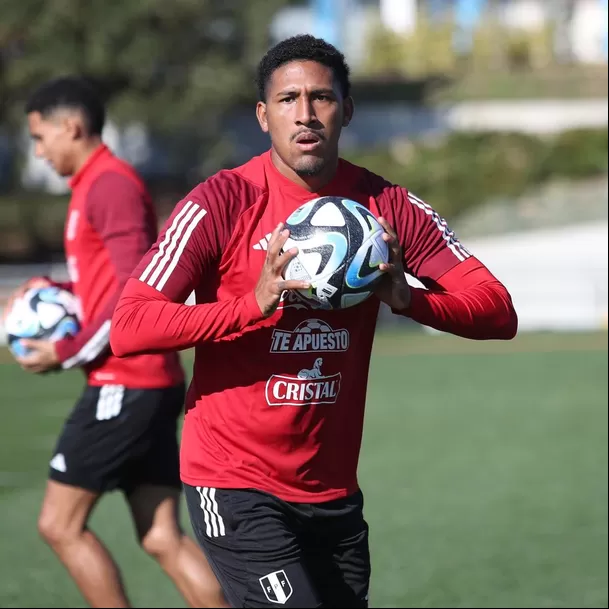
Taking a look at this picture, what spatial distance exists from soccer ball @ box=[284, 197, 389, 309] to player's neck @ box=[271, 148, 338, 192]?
365 mm

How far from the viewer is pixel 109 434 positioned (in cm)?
594

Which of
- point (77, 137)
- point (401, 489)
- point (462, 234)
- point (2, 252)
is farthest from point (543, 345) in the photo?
point (2, 252)

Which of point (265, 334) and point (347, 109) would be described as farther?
point (347, 109)

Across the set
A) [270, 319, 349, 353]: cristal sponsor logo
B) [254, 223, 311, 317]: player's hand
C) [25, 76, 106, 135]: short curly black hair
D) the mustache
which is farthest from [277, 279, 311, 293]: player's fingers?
[25, 76, 106, 135]: short curly black hair

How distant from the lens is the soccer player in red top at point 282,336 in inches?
164

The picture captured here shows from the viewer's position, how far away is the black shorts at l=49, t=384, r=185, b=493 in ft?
19.4

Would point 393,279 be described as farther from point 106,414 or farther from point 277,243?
point 106,414

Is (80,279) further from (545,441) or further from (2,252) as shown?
(2,252)

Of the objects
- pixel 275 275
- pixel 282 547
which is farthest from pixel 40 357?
pixel 275 275

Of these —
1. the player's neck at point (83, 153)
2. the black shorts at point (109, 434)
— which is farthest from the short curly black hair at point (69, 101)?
the black shorts at point (109, 434)

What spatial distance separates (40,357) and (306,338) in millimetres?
2110

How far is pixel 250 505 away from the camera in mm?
4277

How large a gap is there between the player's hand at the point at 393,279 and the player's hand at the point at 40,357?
232 cm

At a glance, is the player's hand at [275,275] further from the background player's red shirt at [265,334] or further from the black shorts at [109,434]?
the black shorts at [109,434]
